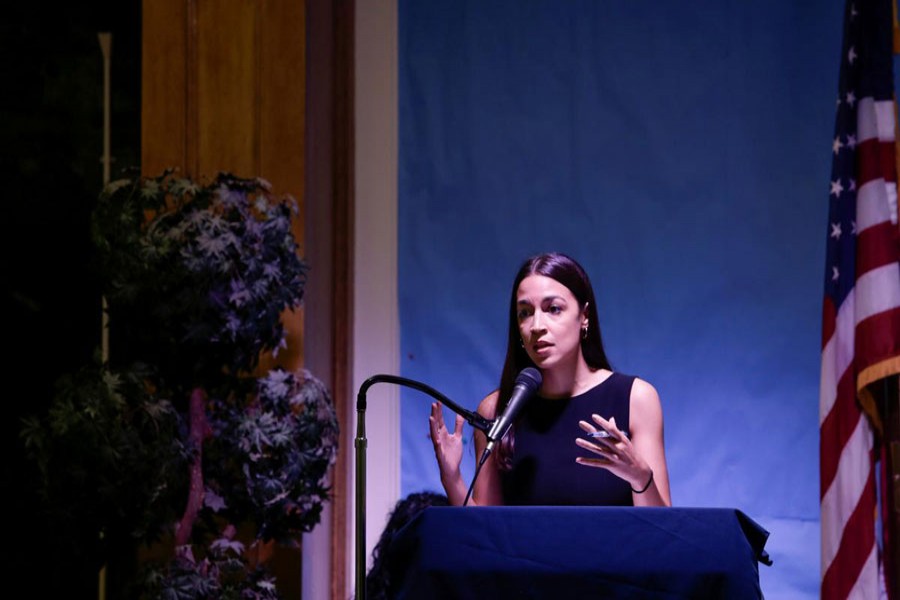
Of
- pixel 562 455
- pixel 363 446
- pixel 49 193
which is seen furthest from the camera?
pixel 49 193

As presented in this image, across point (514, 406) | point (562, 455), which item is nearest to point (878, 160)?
point (562, 455)

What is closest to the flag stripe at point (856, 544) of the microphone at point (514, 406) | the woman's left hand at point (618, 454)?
the woman's left hand at point (618, 454)

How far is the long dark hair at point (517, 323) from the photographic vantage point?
291cm

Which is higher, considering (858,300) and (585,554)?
(858,300)

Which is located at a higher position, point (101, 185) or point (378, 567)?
point (101, 185)

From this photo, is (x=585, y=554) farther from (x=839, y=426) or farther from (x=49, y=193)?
→ (x=49, y=193)

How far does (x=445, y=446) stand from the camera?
2490 mm

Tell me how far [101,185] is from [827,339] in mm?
2834

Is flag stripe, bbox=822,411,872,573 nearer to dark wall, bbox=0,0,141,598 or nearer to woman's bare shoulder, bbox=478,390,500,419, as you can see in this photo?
woman's bare shoulder, bbox=478,390,500,419

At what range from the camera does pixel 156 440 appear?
312 centimetres

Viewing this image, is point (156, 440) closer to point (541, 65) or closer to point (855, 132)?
point (541, 65)

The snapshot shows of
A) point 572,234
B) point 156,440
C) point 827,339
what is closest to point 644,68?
point 572,234

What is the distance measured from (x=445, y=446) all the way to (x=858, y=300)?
167 centimetres

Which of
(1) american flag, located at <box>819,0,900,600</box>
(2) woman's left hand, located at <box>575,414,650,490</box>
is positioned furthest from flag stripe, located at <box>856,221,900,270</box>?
(2) woman's left hand, located at <box>575,414,650,490</box>
